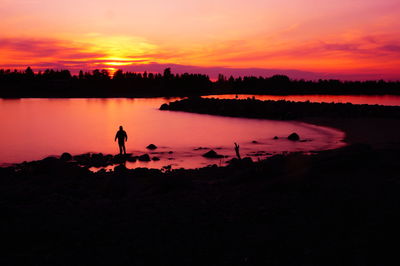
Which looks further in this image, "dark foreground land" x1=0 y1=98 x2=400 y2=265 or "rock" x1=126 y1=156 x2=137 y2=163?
"rock" x1=126 y1=156 x2=137 y2=163

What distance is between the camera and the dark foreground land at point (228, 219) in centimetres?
772

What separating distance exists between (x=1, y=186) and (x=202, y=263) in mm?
12977

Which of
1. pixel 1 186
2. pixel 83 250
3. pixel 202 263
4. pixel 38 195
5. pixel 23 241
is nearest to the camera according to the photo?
pixel 202 263

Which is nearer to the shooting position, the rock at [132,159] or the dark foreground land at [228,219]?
the dark foreground land at [228,219]

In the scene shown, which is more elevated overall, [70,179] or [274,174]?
[274,174]

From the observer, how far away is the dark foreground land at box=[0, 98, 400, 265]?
772cm

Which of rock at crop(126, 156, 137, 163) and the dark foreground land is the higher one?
the dark foreground land

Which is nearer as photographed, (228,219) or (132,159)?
(228,219)

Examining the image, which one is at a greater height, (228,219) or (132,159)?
(228,219)

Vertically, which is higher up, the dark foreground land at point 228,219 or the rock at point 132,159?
the dark foreground land at point 228,219

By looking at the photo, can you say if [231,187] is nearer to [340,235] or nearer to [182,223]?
[182,223]

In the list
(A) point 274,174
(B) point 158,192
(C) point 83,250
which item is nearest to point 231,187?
(A) point 274,174

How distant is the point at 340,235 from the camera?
8258 millimetres

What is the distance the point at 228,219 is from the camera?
10.0m
